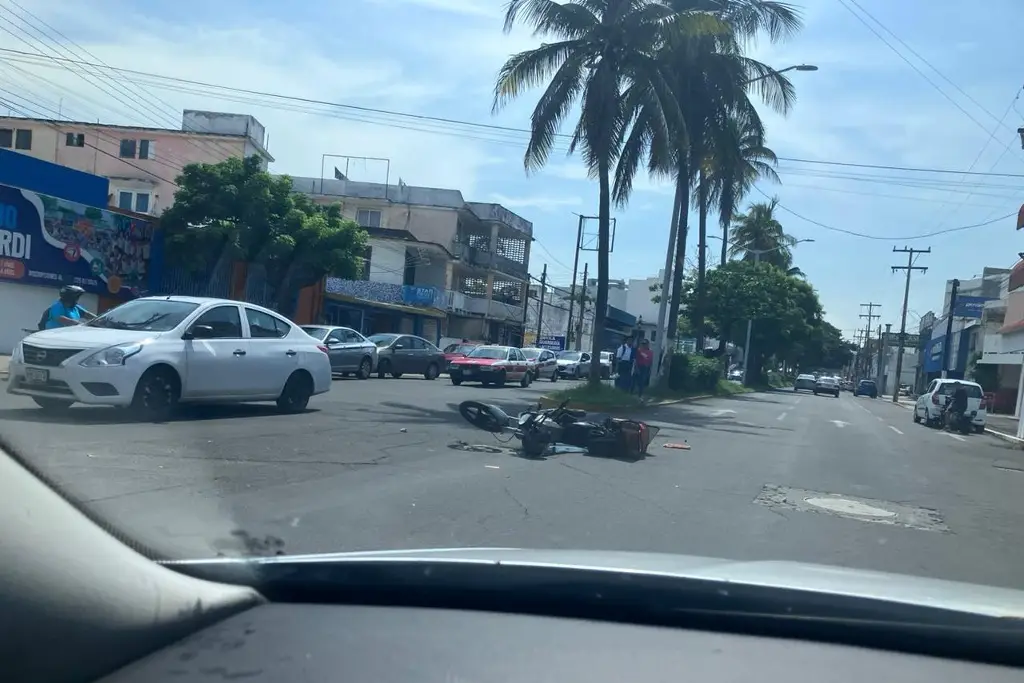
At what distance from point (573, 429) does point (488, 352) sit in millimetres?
16177

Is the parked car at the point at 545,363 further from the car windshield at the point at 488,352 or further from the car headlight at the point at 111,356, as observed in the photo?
the car headlight at the point at 111,356

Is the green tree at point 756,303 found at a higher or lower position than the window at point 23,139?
lower

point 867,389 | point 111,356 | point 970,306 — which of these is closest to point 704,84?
point 111,356

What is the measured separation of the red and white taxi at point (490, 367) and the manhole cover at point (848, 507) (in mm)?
17625

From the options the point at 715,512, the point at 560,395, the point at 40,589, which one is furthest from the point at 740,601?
the point at 560,395

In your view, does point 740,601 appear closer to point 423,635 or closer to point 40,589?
point 423,635

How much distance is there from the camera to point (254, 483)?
26.7ft

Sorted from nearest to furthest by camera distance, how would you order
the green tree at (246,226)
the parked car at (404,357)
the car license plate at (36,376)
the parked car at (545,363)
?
the car license plate at (36,376)
the green tree at (246,226)
the parked car at (404,357)
the parked car at (545,363)

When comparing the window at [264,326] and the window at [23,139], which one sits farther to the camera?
the window at [23,139]

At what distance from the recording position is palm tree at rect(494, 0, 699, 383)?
861 inches

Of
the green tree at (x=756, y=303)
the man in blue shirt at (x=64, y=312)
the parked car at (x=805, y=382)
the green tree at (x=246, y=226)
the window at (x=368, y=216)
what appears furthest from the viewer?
the parked car at (x=805, y=382)

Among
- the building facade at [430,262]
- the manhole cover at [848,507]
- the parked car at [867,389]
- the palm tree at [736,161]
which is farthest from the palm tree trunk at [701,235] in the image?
the parked car at [867,389]

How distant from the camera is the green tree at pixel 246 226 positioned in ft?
87.0

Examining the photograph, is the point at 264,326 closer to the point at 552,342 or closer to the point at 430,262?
the point at 430,262
